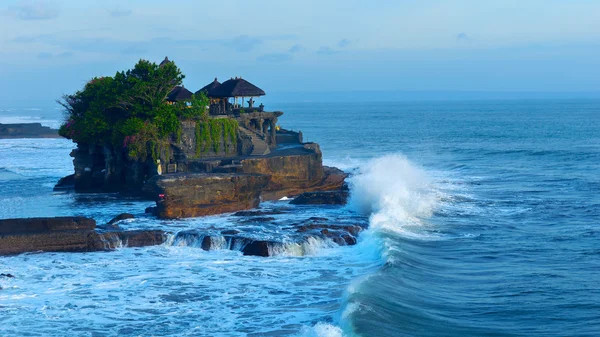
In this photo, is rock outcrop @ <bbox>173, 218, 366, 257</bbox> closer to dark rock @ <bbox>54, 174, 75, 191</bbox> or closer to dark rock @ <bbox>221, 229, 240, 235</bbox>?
dark rock @ <bbox>221, 229, 240, 235</bbox>

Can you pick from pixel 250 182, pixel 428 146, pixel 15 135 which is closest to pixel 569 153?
pixel 428 146

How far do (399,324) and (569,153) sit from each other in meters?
38.6

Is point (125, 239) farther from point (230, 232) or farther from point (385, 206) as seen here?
point (385, 206)

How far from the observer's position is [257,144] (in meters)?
36.0

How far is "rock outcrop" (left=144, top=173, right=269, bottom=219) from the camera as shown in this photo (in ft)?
90.3

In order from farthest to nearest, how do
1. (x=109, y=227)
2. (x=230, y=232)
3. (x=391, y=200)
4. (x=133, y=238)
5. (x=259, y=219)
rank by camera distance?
(x=391, y=200)
(x=259, y=219)
(x=109, y=227)
(x=230, y=232)
(x=133, y=238)

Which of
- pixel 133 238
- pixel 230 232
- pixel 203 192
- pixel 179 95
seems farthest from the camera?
pixel 179 95

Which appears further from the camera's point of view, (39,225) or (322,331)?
(39,225)

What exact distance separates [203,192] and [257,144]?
26.4 feet

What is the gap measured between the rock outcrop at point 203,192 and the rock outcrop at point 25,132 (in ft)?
182

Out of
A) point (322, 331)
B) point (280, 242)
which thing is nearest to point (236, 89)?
point (280, 242)

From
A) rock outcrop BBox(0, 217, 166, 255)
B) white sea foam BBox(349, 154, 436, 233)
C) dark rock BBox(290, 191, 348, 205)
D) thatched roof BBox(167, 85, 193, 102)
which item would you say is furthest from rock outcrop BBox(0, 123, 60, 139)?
rock outcrop BBox(0, 217, 166, 255)

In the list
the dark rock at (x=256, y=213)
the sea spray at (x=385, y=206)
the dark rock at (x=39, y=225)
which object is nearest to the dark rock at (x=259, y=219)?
the dark rock at (x=256, y=213)

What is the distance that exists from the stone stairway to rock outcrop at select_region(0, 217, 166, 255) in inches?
479
